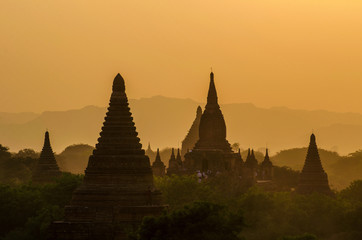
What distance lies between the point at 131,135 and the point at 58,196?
13752 millimetres

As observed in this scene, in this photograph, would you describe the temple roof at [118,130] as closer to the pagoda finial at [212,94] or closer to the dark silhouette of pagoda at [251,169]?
the dark silhouette of pagoda at [251,169]

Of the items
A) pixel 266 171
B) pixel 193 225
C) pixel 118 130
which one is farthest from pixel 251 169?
pixel 193 225

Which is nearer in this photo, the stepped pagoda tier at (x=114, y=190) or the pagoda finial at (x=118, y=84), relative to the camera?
the stepped pagoda tier at (x=114, y=190)

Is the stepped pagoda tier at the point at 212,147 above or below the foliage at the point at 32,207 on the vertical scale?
above

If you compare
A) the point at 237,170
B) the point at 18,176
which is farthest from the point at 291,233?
the point at 18,176

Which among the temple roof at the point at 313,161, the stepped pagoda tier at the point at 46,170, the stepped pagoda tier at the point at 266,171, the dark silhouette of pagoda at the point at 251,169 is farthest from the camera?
the stepped pagoda tier at the point at 266,171

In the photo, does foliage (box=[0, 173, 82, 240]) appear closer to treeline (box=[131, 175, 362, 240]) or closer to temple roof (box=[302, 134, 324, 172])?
treeline (box=[131, 175, 362, 240])

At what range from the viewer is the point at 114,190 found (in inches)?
3031

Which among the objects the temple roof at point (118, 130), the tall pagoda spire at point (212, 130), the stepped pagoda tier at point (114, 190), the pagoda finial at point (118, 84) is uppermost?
the tall pagoda spire at point (212, 130)

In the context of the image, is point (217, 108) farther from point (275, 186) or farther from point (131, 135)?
point (131, 135)

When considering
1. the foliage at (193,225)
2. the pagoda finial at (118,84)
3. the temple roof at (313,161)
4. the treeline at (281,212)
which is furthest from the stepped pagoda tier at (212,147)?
the foliage at (193,225)

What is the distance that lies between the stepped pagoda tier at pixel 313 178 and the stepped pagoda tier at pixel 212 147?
593cm

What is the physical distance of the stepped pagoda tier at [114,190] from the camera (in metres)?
75.0

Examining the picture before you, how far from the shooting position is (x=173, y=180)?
3996 inches
